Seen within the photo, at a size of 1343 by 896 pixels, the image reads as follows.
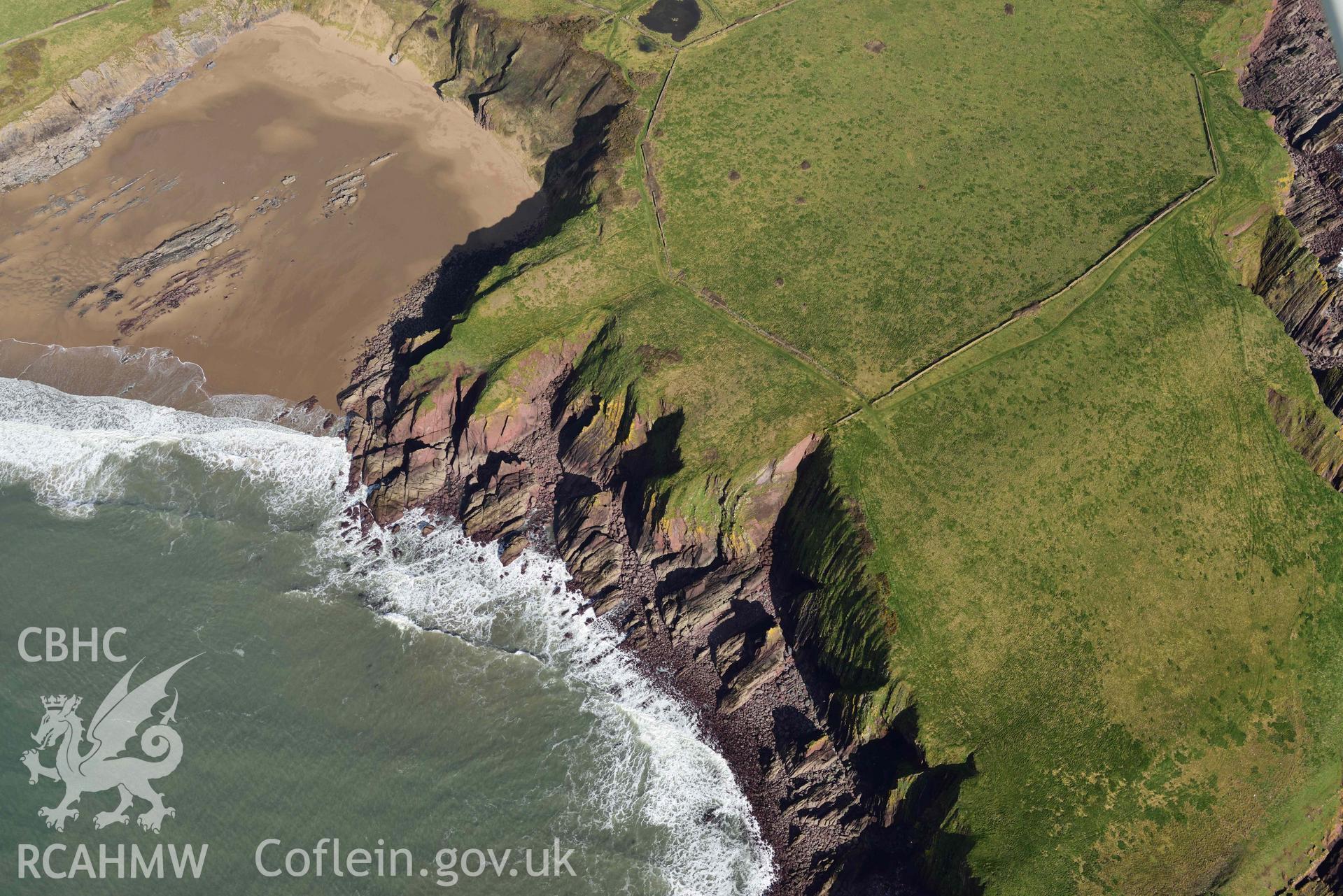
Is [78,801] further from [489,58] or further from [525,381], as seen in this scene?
[489,58]

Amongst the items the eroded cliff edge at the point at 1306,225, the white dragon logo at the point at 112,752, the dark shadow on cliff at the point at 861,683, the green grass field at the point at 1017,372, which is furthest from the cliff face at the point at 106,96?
the eroded cliff edge at the point at 1306,225

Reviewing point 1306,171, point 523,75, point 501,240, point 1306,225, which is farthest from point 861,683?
point 523,75

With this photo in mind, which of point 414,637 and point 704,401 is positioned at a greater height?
point 704,401

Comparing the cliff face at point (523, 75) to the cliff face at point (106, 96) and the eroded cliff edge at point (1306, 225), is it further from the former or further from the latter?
the eroded cliff edge at point (1306, 225)

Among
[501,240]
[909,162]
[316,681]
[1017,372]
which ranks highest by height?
[909,162]

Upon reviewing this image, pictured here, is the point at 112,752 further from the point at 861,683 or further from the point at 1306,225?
the point at 1306,225

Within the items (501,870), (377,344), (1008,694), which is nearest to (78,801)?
(501,870)
